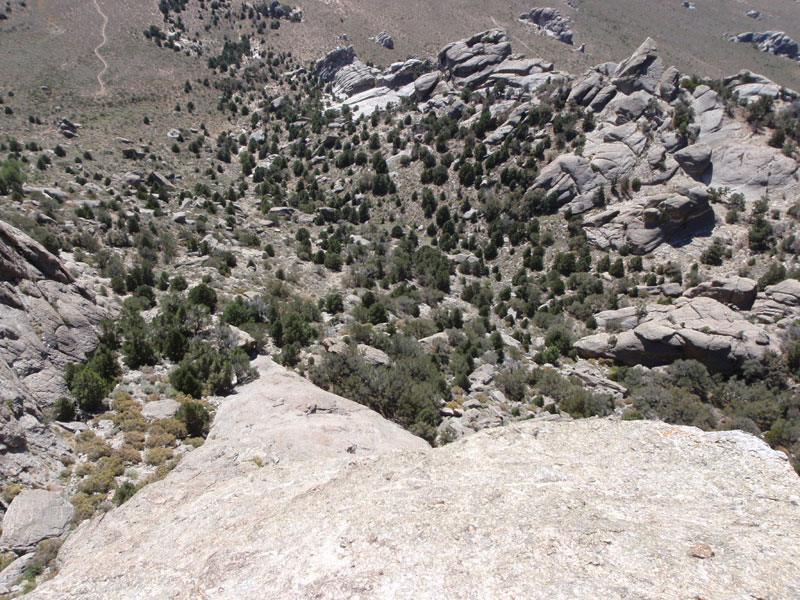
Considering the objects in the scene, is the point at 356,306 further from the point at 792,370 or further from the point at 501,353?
the point at 792,370

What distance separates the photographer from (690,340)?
21078 mm

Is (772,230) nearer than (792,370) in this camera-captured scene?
No

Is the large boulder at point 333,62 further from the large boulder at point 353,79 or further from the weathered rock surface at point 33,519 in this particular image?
the weathered rock surface at point 33,519

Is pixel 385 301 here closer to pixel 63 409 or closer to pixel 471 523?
pixel 63 409

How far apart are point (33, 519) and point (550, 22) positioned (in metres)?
128

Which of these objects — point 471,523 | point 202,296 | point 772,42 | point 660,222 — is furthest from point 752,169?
point 772,42

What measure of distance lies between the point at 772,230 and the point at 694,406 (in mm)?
23326

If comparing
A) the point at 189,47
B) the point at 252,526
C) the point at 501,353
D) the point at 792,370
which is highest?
the point at 189,47

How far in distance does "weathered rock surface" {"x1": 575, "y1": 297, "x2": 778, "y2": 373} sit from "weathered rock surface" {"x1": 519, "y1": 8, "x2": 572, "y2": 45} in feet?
324

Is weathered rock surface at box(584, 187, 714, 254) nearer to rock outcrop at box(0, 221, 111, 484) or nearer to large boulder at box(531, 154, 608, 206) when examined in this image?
large boulder at box(531, 154, 608, 206)

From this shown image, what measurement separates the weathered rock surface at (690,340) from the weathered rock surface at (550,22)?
98.7 metres

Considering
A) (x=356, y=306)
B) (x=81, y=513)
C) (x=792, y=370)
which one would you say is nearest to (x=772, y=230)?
(x=792, y=370)

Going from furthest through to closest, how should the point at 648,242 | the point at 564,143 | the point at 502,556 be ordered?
the point at 564,143
the point at 648,242
the point at 502,556

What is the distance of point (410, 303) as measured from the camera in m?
26.8
